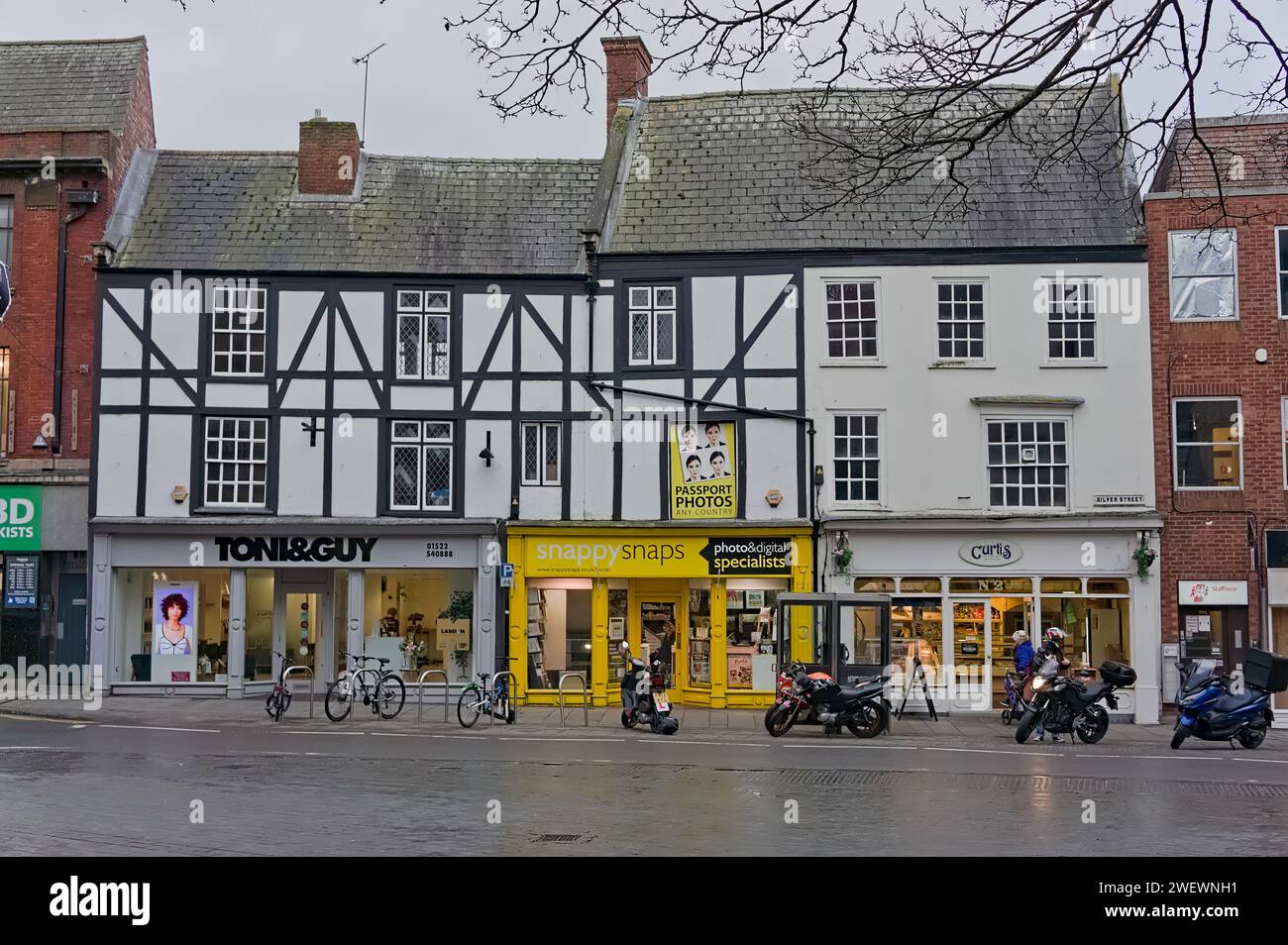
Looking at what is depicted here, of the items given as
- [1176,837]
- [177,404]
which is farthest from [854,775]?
[177,404]

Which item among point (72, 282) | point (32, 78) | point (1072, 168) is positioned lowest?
point (72, 282)

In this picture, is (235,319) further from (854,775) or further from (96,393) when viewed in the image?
(854,775)

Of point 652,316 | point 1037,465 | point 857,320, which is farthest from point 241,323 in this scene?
point 1037,465

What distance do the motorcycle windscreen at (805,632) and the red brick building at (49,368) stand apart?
14185 mm

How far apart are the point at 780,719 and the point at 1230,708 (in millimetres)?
6904

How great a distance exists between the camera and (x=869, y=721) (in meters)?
21.6

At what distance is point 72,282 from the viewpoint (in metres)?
27.5

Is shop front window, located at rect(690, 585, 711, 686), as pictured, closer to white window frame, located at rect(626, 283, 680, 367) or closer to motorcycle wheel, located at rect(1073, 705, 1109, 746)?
white window frame, located at rect(626, 283, 680, 367)

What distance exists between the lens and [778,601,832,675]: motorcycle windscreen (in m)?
23.2

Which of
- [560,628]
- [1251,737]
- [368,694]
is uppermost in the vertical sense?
[560,628]

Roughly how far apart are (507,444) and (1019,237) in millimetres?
10899

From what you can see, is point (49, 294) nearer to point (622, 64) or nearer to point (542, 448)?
point (542, 448)

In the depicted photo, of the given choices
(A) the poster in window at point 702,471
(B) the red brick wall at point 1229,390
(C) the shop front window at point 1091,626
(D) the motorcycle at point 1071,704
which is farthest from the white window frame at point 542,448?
(B) the red brick wall at point 1229,390

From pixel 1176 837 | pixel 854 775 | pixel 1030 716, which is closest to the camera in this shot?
pixel 1176 837
